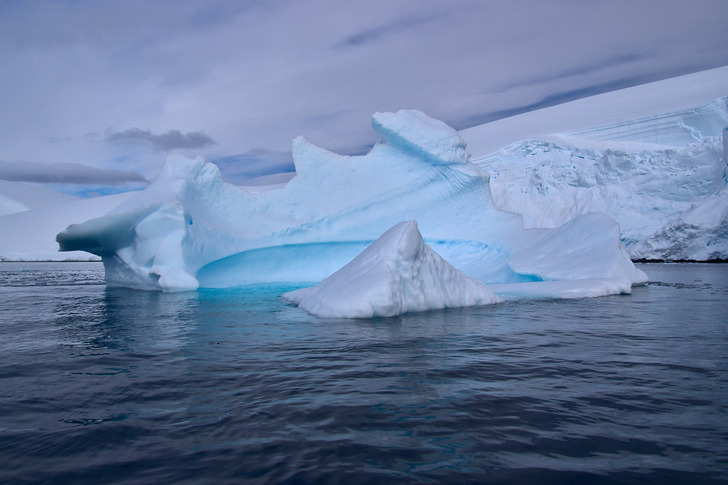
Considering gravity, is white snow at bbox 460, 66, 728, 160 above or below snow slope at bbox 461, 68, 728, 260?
above

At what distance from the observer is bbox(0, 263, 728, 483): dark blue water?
2166 mm

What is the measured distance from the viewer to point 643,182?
94.1 ft

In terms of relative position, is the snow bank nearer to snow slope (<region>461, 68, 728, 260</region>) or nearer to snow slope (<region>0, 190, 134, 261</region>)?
snow slope (<region>461, 68, 728, 260</region>)

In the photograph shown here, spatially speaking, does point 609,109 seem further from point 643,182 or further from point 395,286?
point 395,286

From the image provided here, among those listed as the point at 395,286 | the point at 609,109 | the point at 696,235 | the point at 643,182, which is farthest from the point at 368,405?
the point at 609,109

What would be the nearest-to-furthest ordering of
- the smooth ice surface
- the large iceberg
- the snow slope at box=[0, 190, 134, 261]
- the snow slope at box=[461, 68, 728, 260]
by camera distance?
the smooth ice surface → the large iceberg → the snow slope at box=[461, 68, 728, 260] → the snow slope at box=[0, 190, 134, 261]

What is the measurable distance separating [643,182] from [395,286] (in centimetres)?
2735

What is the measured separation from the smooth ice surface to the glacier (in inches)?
851

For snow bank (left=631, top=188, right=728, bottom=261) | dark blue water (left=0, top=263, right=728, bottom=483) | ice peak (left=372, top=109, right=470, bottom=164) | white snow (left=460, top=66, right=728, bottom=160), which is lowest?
dark blue water (left=0, top=263, right=728, bottom=483)

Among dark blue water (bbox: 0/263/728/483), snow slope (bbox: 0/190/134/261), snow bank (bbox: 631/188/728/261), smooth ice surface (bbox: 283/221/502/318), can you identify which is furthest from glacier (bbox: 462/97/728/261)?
snow slope (bbox: 0/190/134/261)

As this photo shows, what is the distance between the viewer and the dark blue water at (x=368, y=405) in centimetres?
217

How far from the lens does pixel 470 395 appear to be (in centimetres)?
316

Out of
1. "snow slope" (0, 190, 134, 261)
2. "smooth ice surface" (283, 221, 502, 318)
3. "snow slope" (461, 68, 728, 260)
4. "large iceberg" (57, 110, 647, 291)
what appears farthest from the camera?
"snow slope" (0, 190, 134, 261)

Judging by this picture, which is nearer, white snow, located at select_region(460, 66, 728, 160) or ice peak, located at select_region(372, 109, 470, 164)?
ice peak, located at select_region(372, 109, 470, 164)
